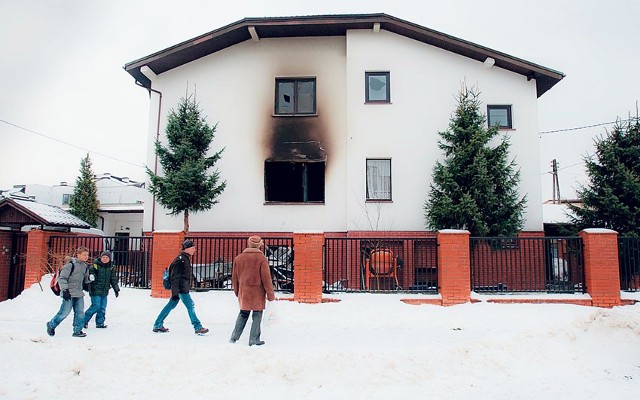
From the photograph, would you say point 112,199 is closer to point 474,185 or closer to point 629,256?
point 474,185

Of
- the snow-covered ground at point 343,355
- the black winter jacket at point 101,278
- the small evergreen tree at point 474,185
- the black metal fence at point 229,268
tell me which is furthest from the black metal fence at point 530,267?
the black winter jacket at point 101,278

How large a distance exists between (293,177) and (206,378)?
10272 mm

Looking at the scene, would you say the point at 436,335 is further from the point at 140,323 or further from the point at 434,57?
the point at 434,57

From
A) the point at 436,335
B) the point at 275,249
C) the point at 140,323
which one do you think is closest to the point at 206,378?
the point at 140,323

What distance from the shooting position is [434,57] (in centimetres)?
1598

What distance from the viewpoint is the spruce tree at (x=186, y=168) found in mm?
14562

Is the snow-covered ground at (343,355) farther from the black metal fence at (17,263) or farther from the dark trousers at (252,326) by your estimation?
the black metal fence at (17,263)

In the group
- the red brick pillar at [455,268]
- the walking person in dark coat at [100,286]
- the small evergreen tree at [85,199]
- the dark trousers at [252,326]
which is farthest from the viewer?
the small evergreen tree at [85,199]

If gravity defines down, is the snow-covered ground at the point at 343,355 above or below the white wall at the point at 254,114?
below

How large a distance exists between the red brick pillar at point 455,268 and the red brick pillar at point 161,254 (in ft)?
20.2

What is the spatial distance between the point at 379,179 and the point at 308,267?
6117mm

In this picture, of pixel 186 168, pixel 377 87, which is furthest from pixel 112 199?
pixel 377 87

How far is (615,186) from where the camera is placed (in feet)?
45.0

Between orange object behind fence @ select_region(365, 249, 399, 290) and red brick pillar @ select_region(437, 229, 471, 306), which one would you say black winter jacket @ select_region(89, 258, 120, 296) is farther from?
red brick pillar @ select_region(437, 229, 471, 306)
